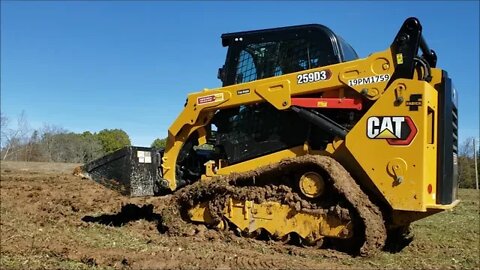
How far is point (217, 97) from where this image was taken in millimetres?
8141

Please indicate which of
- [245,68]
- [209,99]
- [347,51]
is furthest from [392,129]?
[209,99]

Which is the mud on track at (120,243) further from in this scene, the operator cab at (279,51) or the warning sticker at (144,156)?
the operator cab at (279,51)

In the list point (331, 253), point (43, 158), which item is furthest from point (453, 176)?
point (43, 158)

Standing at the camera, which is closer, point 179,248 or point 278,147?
point 179,248

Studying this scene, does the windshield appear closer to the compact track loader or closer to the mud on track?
the compact track loader

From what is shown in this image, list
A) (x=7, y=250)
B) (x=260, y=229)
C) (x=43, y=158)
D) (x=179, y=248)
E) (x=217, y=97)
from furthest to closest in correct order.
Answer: (x=43, y=158), (x=217, y=97), (x=260, y=229), (x=179, y=248), (x=7, y=250)

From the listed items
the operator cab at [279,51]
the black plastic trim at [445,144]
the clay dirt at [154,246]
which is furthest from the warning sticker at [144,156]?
the black plastic trim at [445,144]

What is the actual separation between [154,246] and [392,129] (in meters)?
3.46

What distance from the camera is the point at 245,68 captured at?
8.48 m

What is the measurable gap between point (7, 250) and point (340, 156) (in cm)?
444

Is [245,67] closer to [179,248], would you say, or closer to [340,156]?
[340,156]

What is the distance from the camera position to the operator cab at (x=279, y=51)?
773 cm

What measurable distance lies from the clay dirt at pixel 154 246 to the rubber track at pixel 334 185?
0.29 metres

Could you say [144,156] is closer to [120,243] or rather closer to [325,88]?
[120,243]
